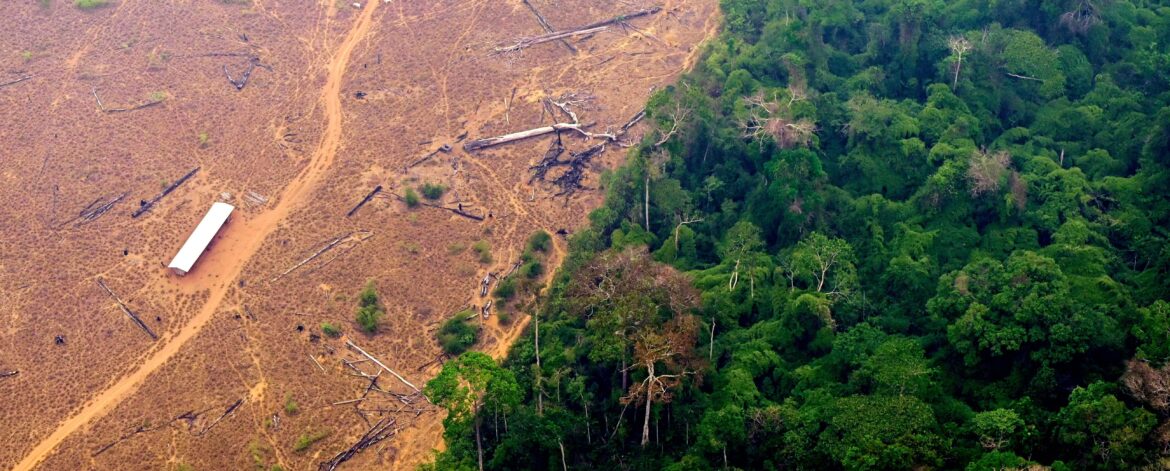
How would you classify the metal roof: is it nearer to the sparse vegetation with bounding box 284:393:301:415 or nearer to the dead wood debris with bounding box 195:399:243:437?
the dead wood debris with bounding box 195:399:243:437

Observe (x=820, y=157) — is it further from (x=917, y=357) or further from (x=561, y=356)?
(x=561, y=356)

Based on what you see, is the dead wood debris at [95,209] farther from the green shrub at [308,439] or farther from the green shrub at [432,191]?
the green shrub at [308,439]

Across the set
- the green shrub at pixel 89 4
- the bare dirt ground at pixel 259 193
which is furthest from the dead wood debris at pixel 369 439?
the green shrub at pixel 89 4

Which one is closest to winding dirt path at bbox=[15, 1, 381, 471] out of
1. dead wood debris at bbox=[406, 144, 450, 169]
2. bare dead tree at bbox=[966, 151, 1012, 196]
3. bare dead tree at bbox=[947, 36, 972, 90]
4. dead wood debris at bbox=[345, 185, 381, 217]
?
dead wood debris at bbox=[345, 185, 381, 217]

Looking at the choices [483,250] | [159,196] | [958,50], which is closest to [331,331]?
[483,250]

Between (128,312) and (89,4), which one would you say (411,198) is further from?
(89,4)
